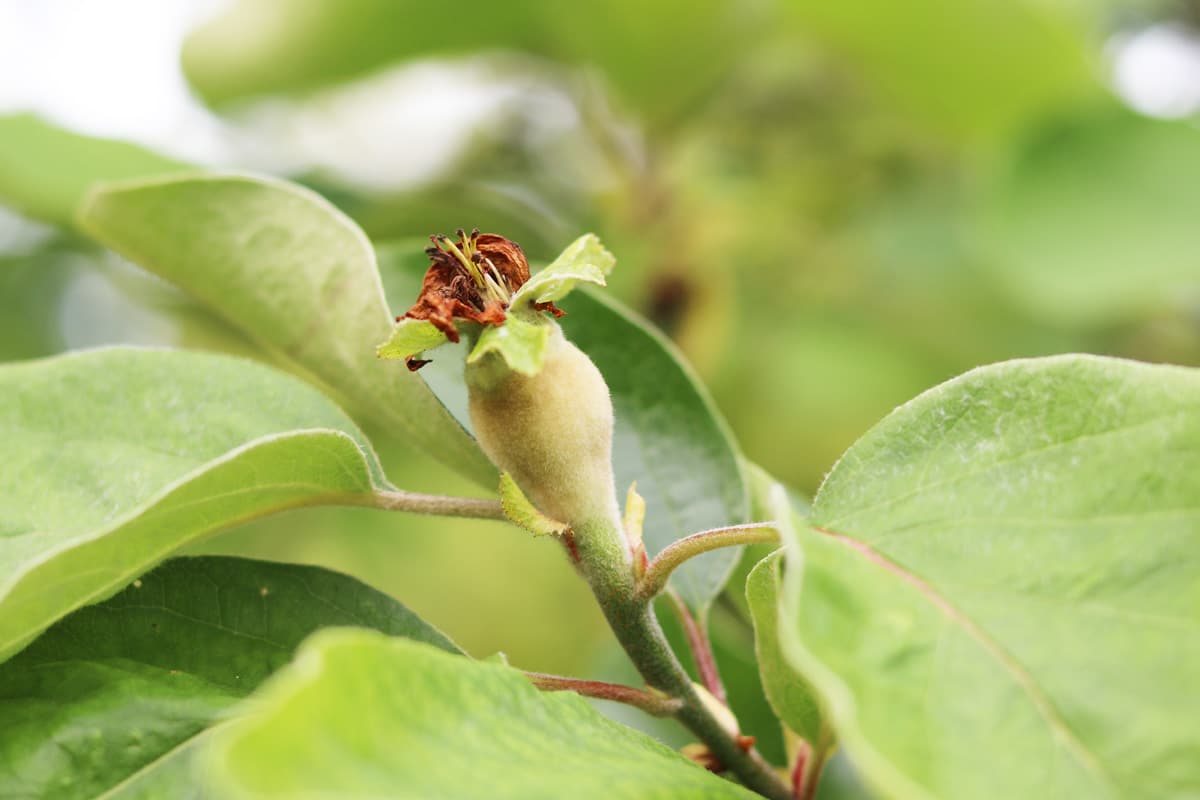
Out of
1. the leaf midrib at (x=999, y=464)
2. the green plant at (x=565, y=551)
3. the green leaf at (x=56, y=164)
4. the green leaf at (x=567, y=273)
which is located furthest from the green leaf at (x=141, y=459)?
the green leaf at (x=56, y=164)

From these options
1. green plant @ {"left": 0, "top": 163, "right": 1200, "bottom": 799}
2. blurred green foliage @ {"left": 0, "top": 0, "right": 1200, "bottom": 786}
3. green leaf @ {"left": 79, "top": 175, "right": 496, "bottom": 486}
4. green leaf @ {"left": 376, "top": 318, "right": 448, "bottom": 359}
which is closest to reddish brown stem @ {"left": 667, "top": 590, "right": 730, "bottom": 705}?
green plant @ {"left": 0, "top": 163, "right": 1200, "bottom": 799}

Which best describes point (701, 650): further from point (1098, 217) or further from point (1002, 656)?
point (1098, 217)

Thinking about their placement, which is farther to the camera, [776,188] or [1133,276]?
[776,188]

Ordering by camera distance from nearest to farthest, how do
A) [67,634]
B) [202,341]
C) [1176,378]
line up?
[1176,378], [67,634], [202,341]

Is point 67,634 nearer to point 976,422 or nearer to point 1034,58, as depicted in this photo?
point 976,422

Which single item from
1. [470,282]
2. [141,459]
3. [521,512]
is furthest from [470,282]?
[141,459]

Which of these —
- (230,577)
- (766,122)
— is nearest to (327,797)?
(230,577)

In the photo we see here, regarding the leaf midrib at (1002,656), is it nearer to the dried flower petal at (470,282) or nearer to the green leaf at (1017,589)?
the green leaf at (1017,589)
